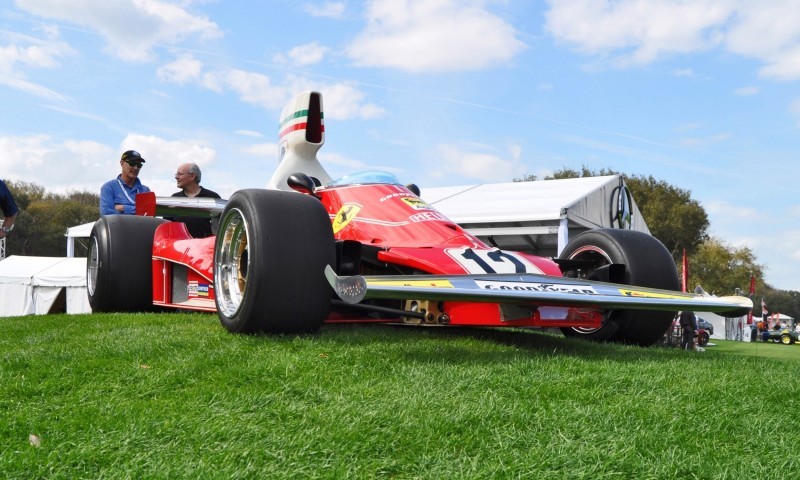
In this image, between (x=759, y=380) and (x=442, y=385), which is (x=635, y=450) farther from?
(x=759, y=380)

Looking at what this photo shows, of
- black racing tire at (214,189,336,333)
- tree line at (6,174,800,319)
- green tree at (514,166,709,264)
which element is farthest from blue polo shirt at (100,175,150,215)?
green tree at (514,166,709,264)

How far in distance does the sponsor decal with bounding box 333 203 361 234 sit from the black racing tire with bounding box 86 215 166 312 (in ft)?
7.38

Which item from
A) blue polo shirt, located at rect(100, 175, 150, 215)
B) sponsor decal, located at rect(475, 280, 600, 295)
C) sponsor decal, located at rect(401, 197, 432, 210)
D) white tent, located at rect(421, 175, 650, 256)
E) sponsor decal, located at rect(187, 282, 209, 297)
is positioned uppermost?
white tent, located at rect(421, 175, 650, 256)

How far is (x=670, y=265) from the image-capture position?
4.91m

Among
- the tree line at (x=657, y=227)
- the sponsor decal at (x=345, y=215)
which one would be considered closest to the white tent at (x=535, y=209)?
the sponsor decal at (x=345, y=215)

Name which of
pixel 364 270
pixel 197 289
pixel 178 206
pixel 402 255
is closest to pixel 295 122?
pixel 178 206

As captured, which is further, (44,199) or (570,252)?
(44,199)

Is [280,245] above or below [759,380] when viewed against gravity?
above

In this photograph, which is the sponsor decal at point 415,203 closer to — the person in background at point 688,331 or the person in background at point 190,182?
the person in background at point 190,182

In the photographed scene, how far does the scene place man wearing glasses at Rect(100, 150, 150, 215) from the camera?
7148mm

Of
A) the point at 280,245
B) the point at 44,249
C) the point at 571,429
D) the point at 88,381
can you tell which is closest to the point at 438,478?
the point at 571,429

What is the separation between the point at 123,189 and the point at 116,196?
105mm

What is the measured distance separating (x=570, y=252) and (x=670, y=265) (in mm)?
754

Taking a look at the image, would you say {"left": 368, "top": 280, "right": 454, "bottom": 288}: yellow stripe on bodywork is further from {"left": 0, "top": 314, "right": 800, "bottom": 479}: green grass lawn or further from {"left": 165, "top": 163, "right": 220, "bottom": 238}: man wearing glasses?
{"left": 165, "top": 163, "right": 220, "bottom": 238}: man wearing glasses
